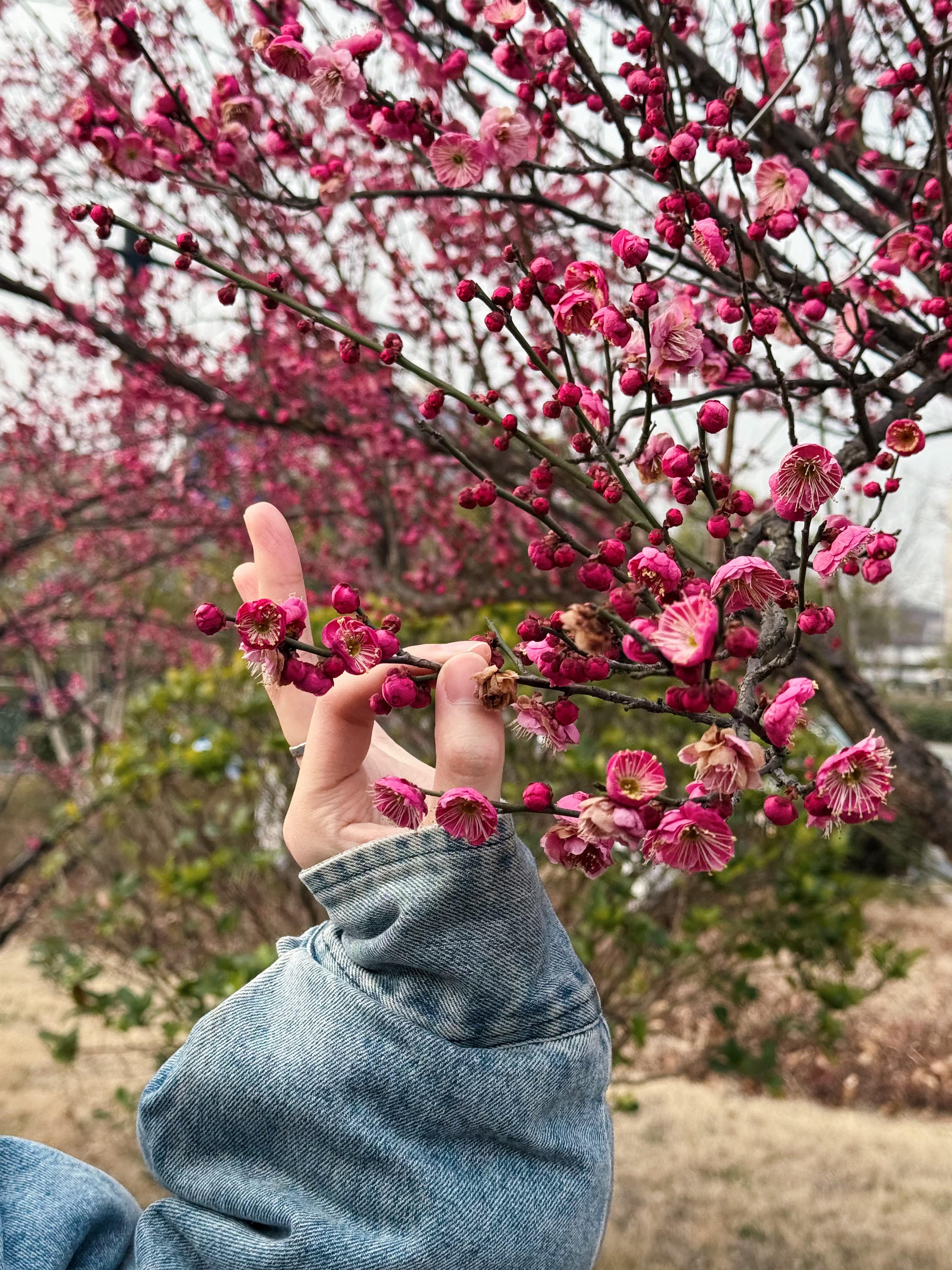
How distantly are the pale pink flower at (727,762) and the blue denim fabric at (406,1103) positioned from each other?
0.31m

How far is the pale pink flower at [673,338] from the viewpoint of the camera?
953 mm

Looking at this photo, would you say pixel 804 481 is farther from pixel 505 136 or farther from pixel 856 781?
pixel 505 136

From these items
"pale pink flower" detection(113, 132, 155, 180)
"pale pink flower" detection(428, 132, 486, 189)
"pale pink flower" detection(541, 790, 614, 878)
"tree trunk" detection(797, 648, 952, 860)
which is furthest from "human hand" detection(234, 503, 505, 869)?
"tree trunk" detection(797, 648, 952, 860)

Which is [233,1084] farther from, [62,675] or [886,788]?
[62,675]

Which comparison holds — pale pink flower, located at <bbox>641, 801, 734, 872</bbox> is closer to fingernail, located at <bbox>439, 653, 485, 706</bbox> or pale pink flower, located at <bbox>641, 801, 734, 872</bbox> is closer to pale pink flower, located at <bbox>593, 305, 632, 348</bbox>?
fingernail, located at <bbox>439, 653, 485, 706</bbox>

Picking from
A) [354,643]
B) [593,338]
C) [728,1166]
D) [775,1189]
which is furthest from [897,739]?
[728,1166]

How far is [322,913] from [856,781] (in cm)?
347

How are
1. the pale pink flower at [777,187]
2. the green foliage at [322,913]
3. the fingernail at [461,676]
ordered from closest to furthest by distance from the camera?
the fingernail at [461,676] → the pale pink flower at [777,187] → the green foliage at [322,913]

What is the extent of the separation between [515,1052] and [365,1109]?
0.52 ft

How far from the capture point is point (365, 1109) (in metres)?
0.95

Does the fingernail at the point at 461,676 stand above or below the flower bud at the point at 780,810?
above

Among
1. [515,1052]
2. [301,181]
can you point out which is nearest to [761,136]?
[515,1052]

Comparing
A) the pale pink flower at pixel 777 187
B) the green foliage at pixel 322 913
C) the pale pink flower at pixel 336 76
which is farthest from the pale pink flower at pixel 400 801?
the green foliage at pixel 322 913

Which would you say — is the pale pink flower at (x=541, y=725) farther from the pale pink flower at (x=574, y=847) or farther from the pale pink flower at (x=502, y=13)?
the pale pink flower at (x=502, y=13)
